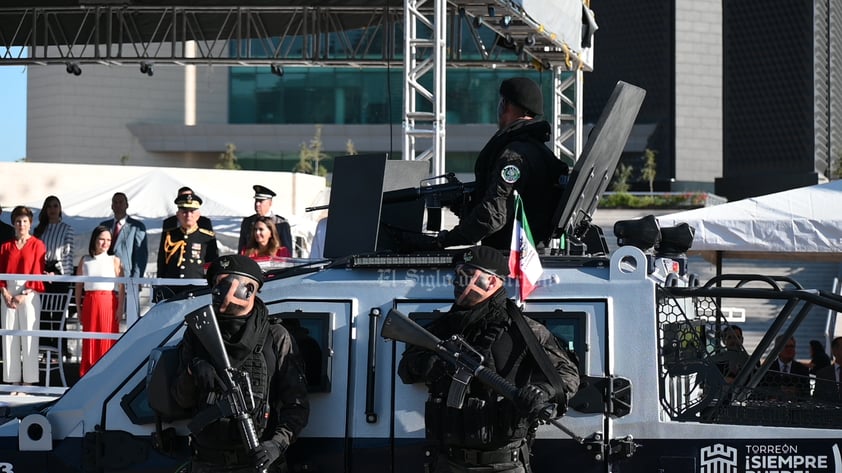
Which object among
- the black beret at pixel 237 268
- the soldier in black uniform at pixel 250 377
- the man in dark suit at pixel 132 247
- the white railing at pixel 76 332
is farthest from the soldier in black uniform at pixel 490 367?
the man in dark suit at pixel 132 247

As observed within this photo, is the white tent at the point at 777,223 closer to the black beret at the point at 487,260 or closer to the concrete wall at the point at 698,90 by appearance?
the black beret at the point at 487,260

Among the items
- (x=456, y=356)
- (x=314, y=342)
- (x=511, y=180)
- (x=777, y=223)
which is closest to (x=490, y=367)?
(x=456, y=356)

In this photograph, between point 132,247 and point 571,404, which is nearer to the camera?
point 571,404

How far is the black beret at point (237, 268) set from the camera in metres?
4.72

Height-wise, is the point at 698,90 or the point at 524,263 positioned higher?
the point at 698,90

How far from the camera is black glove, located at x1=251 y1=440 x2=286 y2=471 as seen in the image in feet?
14.8

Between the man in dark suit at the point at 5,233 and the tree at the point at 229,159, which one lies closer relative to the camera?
the man in dark suit at the point at 5,233

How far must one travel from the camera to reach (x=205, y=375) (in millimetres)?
4555

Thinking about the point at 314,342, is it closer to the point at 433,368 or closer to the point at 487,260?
the point at 433,368

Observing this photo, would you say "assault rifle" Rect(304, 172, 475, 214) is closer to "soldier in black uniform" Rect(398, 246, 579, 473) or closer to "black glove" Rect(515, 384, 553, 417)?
"soldier in black uniform" Rect(398, 246, 579, 473)

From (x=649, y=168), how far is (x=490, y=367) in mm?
40480

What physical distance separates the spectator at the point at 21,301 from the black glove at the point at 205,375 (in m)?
3.98

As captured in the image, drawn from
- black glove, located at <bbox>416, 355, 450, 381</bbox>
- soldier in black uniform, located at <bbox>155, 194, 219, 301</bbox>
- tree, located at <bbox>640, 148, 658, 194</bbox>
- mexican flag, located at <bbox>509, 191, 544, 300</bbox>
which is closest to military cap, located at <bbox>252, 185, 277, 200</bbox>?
soldier in black uniform, located at <bbox>155, 194, 219, 301</bbox>

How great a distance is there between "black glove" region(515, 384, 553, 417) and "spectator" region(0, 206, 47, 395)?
4905 millimetres
